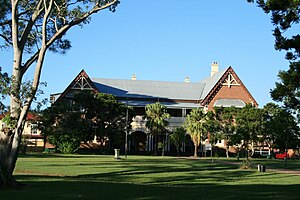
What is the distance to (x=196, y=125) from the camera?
6656 centimetres

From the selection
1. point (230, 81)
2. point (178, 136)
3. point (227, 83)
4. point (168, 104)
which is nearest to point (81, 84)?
point (168, 104)

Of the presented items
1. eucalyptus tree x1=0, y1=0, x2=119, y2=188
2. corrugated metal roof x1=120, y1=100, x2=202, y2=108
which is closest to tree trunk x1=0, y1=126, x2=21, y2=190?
eucalyptus tree x1=0, y1=0, x2=119, y2=188

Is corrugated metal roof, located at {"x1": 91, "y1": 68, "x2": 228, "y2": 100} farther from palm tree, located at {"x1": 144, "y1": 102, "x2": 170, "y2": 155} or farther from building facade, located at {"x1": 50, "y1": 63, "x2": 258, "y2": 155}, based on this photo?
palm tree, located at {"x1": 144, "y1": 102, "x2": 170, "y2": 155}

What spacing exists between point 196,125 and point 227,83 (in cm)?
1439

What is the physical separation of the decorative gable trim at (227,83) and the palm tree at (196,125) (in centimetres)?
874

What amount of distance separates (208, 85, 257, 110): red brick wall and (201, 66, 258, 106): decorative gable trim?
1.20 feet

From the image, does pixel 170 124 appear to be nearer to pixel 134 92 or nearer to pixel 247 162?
pixel 134 92

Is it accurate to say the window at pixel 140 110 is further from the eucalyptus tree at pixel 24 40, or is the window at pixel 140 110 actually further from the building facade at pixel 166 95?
the eucalyptus tree at pixel 24 40

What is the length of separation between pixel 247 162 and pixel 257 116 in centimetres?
2875

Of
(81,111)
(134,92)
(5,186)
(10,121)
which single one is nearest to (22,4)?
(10,121)

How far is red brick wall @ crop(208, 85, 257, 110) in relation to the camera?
3054 inches

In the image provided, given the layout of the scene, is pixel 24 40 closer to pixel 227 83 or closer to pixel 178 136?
pixel 178 136

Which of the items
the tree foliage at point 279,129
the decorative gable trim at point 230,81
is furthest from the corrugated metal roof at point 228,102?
the tree foliage at point 279,129

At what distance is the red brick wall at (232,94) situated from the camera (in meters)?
77.6
